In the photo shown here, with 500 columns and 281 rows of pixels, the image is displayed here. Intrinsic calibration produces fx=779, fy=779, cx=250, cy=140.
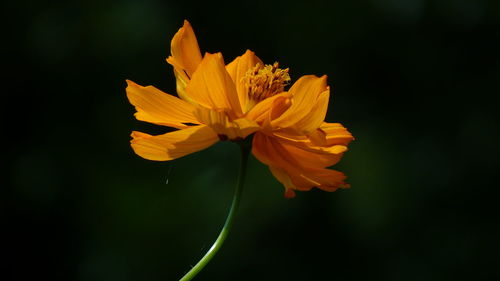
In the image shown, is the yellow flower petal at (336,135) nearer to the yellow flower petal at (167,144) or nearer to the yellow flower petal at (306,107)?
the yellow flower petal at (306,107)

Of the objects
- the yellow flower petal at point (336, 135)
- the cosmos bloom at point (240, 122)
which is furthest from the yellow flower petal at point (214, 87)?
the yellow flower petal at point (336, 135)

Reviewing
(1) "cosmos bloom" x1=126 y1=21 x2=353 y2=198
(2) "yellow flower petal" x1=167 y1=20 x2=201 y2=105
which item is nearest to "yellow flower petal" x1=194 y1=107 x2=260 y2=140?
(1) "cosmos bloom" x1=126 y1=21 x2=353 y2=198

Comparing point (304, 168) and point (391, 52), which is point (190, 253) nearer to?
point (391, 52)

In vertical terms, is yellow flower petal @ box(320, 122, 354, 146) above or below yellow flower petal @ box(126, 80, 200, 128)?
below

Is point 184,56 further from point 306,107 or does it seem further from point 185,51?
point 306,107

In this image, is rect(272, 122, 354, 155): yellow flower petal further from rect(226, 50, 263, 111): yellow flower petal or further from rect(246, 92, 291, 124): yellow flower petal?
rect(226, 50, 263, 111): yellow flower petal

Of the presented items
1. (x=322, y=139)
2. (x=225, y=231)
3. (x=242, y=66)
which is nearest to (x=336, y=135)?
(x=322, y=139)

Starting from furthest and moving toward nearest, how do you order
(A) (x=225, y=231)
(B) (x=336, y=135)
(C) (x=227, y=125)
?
(B) (x=336, y=135) < (C) (x=227, y=125) < (A) (x=225, y=231)
